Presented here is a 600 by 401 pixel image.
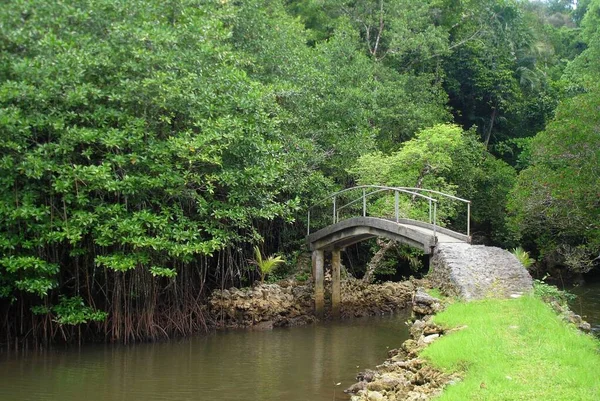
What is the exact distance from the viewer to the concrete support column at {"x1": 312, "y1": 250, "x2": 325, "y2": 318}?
21.1 metres

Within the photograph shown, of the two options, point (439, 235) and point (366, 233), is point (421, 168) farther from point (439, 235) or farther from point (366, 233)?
point (439, 235)

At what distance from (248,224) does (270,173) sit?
1.85m

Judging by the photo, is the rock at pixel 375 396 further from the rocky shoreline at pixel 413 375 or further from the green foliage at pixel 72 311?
the green foliage at pixel 72 311

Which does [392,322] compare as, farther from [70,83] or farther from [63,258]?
[70,83]

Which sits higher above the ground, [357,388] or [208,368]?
[208,368]

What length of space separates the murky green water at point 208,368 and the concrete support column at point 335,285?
3.05 meters

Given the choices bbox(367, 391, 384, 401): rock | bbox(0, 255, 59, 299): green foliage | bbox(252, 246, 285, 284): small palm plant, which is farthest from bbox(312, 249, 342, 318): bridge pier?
bbox(367, 391, 384, 401): rock

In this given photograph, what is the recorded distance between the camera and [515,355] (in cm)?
906

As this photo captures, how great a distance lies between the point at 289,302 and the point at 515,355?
11.8 m

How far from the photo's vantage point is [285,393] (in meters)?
12.1

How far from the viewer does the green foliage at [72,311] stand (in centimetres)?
1539

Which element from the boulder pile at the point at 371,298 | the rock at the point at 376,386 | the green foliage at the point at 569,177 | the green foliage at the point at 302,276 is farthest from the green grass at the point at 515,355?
the green foliage at the point at 302,276

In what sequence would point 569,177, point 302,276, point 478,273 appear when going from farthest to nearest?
1. point 302,276
2. point 569,177
3. point 478,273

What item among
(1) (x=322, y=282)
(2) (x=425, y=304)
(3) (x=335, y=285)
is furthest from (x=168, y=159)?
(3) (x=335, y=285)
